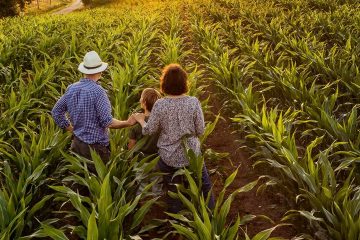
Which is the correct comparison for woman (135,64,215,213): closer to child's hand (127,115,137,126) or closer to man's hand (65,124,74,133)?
child's hand (127,115,137,126)

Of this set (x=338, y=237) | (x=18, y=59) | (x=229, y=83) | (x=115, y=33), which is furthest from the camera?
(x=115, y=33)

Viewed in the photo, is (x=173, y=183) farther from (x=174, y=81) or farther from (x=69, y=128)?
(x=69, y=128)

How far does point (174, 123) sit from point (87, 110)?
721 mm

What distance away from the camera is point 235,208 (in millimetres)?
4402

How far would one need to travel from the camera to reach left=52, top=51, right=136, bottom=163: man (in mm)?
3758

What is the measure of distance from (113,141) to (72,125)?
40cm

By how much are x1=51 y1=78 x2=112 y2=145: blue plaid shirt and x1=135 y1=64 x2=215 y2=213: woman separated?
1.18 feet

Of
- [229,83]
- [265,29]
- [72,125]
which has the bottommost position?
[265,29]

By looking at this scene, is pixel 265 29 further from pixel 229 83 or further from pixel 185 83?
pixel 185 83

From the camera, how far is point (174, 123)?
361cm

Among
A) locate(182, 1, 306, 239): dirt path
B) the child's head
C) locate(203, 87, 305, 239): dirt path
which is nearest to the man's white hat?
the child's head

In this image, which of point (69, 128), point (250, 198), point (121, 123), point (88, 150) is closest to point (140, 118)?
point (121, 123)

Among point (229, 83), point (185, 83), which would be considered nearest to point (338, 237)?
point (185, 83)

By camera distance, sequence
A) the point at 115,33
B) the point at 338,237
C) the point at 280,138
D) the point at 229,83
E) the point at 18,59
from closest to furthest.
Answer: the point at 338,237 → the point at 280,138 → the point at 229,83 → the point at 18,59 → the point at 115,33
